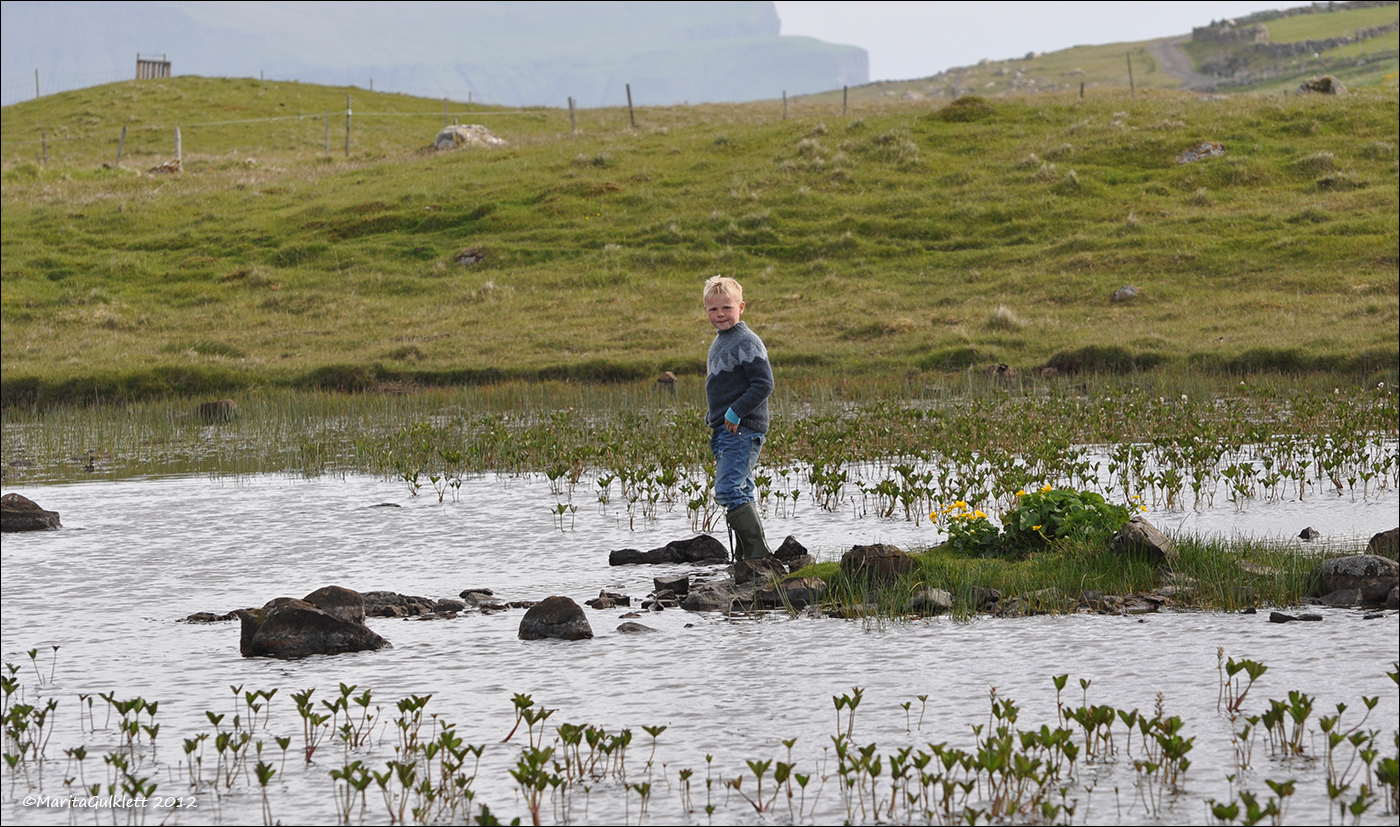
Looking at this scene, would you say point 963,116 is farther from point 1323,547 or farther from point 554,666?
point 554,666

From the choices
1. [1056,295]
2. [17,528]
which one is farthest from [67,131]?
[17,528]

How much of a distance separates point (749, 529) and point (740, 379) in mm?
1314

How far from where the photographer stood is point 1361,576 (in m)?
8.15

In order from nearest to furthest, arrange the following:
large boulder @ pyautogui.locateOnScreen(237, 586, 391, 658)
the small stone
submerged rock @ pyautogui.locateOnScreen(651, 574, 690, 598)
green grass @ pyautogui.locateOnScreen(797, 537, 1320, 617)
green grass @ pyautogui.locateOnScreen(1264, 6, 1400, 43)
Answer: large boulder @ pyautogui.locateOnScreen(237, 586, 391, 658) → the small stone → green grass @ pyautogui.locateOnScreen(797, 537, 1320, 617) → submerged rock @ pyautogui.locateOnScreen(651, 574, 690, 598) → green grass @ pyautogui.locateOnScreen(1264, 6, 1400, 43)

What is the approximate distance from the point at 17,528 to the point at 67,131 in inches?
2619

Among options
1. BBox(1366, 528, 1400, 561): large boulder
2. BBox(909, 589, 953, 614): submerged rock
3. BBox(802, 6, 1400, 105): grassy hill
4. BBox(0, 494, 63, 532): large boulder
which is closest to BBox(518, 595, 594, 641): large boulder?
BBox(909, 589, 953, 614): submerged rock

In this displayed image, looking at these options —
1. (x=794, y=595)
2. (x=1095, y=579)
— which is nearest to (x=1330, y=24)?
(x=1095, y=579)

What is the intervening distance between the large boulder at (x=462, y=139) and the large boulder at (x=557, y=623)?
50.3 metres

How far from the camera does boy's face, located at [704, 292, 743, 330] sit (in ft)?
33.6

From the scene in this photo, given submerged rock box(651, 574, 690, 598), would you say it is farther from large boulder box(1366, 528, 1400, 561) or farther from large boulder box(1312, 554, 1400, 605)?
large boulder box(1366, 528, 1400, 561)

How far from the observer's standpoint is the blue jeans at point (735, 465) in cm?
1027

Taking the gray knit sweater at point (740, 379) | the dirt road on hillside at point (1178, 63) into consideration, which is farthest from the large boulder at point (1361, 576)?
the dirt road on hillside at point (1178, 63)

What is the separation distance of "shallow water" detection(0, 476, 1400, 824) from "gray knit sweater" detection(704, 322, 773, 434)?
1.43 meters

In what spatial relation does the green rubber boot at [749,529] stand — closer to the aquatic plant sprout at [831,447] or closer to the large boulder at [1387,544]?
the aquatic plant sprout at [831,447]
